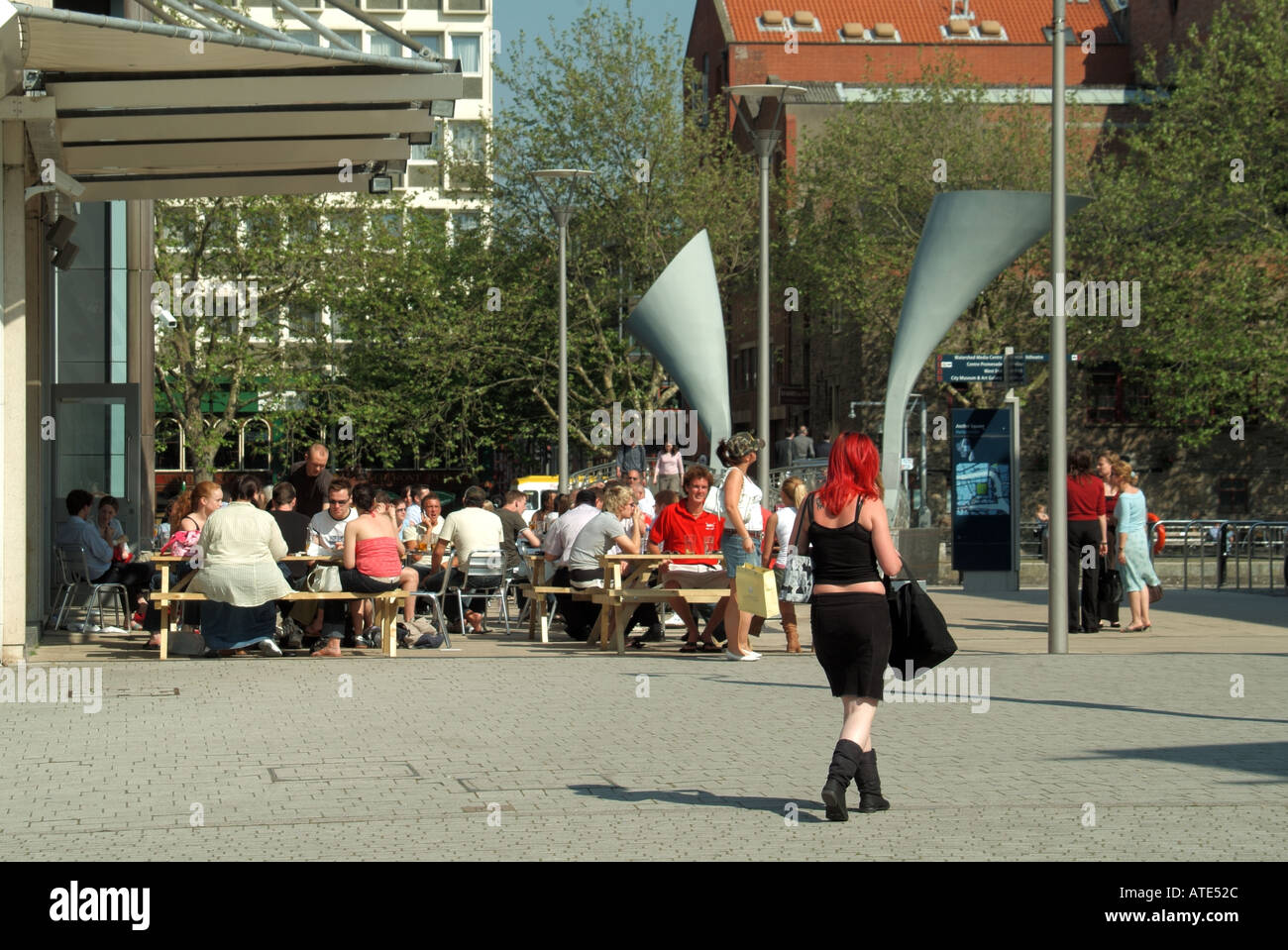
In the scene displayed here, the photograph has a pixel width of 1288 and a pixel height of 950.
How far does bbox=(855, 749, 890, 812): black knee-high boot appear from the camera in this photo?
7641 millimetres

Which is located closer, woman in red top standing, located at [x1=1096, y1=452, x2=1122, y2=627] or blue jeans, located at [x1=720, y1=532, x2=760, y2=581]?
blue jeans, located at [x1=720, y1=532, x2=760, y2=581]

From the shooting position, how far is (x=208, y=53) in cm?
1276

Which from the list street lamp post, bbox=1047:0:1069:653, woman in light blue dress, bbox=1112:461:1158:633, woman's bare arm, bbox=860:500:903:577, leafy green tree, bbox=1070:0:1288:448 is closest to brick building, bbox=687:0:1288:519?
leafy green tree, bbox=1070:0:1288:448

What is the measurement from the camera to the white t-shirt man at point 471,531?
59.1ft

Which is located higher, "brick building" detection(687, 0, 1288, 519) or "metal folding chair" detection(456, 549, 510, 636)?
"brick building" detection(687, 0, 1288, 519)

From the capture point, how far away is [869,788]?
7.67m

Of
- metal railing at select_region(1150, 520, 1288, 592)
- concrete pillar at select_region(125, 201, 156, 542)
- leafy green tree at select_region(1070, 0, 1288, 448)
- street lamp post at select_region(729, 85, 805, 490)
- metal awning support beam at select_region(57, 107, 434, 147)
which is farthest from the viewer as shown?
leafy green tree at select_region(1070, 0, 1288, 448)

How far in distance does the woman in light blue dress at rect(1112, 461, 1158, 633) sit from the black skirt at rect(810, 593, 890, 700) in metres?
10.5

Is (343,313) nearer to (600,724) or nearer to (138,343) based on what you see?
(138,343)

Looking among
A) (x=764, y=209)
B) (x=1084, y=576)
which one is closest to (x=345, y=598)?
(x=1084, y=576)

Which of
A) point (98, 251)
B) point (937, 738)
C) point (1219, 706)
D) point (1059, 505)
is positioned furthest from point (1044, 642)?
point (98, 251)

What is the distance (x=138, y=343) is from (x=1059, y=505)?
52.7ft

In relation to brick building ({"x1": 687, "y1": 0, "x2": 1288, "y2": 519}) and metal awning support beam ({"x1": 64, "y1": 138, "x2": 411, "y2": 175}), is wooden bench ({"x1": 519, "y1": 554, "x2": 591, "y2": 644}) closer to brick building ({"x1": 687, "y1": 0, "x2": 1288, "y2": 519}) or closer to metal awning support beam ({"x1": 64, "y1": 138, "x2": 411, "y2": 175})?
metal awning support beam ({"x1": 64, "y1": 138, "x2": 411, "y2": 175})

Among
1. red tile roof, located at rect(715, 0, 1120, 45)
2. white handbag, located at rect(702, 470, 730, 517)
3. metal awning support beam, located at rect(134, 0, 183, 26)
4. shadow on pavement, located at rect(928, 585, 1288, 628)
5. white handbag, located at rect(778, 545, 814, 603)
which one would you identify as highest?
red tile roof, located at rect(715, 0, 1120, 45)
